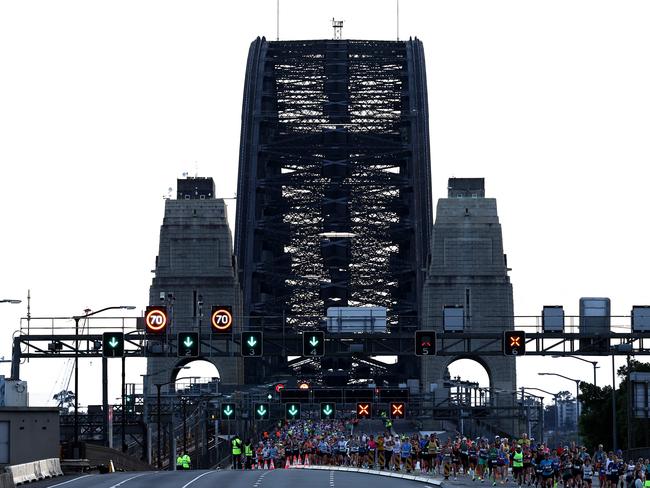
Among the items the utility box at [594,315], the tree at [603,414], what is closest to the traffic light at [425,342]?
the utility box at [594,315]

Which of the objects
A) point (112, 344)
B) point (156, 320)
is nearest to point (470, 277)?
point (156, 320)

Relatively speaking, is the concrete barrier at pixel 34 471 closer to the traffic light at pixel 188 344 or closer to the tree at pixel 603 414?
the traffic light at pixel 188 344

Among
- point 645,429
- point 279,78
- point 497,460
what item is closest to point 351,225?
point 279,78

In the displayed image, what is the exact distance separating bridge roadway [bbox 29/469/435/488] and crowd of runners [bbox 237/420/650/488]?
378 centimetres

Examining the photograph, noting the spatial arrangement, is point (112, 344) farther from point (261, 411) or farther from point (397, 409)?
point (261, 411)

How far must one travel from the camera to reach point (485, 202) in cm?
16400

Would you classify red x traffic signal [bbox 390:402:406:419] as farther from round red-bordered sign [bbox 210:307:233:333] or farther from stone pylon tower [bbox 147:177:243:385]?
stone pylon tower [bbox 147:177:243:385]

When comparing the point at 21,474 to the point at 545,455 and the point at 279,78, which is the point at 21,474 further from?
the point at 279,78

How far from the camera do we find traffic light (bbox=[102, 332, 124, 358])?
7738cm

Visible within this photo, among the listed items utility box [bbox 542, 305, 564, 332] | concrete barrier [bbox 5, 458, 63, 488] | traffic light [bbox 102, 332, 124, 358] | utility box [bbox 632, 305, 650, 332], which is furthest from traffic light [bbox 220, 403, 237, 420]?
concrete barrier [bbox 5, 458, 63, 488]

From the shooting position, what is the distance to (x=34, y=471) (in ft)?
206

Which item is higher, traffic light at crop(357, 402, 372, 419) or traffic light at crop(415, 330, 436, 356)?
traffic light at crop(415, 330, 436, 356)

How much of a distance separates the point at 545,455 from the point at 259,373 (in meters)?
128

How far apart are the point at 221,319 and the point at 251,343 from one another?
273 cm
